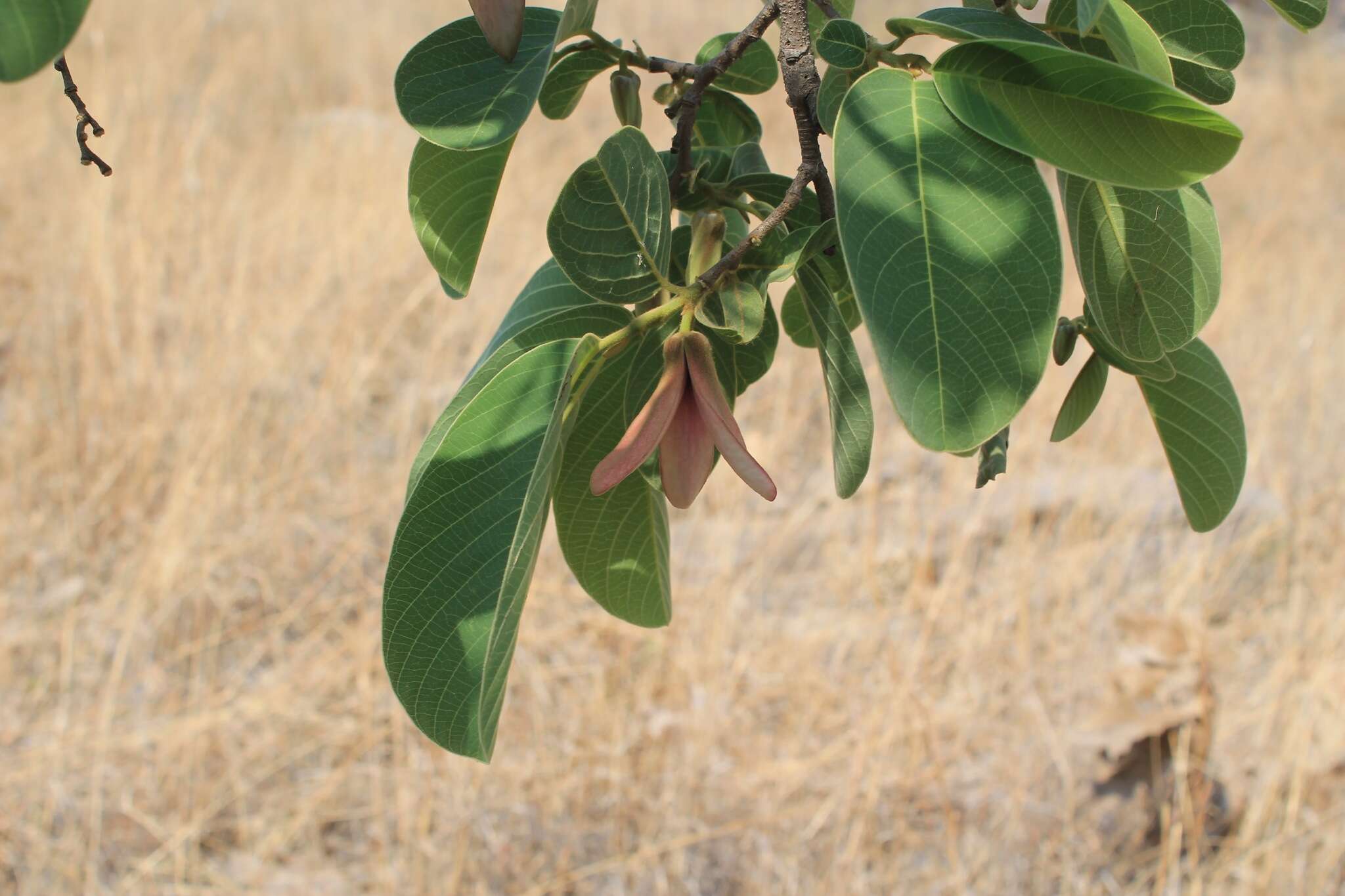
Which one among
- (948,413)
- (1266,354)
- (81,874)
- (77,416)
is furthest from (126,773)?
(1266,354)

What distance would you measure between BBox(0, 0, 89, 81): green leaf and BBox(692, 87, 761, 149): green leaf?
0.35 metres

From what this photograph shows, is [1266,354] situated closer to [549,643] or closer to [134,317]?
[549,643]

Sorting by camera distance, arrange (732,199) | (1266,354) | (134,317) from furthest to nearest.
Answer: (1266,354)
(134,317)
(732,199)

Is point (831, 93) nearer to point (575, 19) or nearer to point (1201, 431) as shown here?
point (575, 19)

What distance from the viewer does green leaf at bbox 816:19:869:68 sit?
404mm

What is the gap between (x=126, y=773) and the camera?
5.91ft

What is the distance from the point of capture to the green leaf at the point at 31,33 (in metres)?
0.27

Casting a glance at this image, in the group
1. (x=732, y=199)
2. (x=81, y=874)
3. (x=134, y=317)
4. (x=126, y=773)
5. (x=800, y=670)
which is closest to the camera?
(x=732, y=199)

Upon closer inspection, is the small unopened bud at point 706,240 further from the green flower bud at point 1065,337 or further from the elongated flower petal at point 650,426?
the green flower bud at point 1065,337

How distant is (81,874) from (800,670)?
1232 mm

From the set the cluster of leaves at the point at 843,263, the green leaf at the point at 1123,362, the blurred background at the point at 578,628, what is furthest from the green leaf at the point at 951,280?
the blurred background at the point at 578,628

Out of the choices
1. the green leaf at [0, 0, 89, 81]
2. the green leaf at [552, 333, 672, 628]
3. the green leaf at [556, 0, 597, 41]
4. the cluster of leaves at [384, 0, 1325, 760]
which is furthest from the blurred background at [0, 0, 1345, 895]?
the green leaf at [0, 0, 89, 81]

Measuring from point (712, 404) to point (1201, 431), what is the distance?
282 mm

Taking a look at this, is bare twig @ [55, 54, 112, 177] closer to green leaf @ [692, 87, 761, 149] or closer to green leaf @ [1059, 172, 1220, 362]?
green leaf @ [692, 87, 761, 149]
